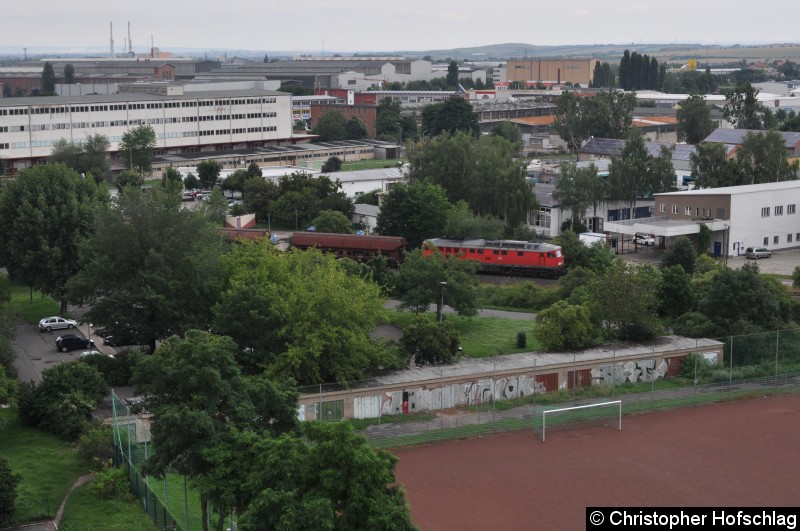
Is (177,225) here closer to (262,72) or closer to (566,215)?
(566,215)

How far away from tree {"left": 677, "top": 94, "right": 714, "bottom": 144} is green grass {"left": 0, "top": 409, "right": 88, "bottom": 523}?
63.9m

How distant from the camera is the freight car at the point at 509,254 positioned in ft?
140

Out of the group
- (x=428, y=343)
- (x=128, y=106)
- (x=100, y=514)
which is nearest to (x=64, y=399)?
(x=100, y=514)

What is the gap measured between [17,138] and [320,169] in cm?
2091

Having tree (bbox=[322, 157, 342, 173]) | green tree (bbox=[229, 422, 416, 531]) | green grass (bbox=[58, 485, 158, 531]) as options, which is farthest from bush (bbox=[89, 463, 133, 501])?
tree (bbox=[322, 157, 342, 173])

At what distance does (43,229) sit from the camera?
35.5 meters

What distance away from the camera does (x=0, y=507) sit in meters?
19.3

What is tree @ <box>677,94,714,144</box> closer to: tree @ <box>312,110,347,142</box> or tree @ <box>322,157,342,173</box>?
tree @ <box>322,157,342,173</box>

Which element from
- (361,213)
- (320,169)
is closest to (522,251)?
(361,213)

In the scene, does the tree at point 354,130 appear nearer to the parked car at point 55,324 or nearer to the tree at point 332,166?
the tree at point 332,166

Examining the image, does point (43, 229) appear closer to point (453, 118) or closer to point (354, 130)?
point (453, 118)

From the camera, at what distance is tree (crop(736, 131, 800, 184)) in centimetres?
5434

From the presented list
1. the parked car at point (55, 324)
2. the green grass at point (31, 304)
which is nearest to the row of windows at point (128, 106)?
the green grass at point (31, 304)

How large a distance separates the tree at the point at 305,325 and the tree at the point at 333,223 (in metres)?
21.1
